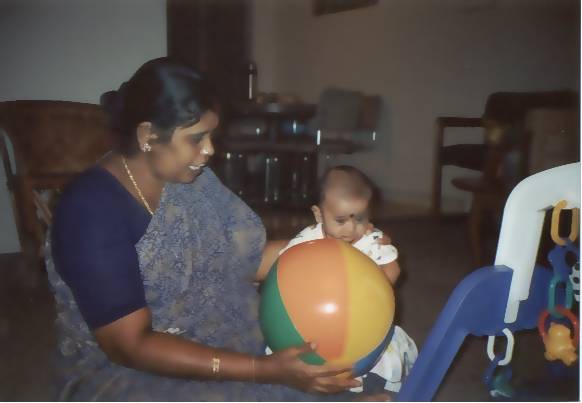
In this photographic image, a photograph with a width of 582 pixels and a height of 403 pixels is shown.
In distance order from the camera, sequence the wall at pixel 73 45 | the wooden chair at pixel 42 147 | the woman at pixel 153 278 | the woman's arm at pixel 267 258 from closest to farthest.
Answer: the woman at pixel 153 278 → the woman's arm at pixel 267 258 → the wall at pixel 73 45 → the wooden chair at pixel 42 147

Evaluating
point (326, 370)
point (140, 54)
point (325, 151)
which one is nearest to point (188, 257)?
point (326, 370)

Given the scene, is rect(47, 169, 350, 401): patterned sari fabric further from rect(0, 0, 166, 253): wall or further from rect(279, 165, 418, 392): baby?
rect(0, 0, 166, 253): wall

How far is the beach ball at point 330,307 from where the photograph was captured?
0.99 metres

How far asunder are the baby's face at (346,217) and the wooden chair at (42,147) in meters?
1.39

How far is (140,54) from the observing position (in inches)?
98.3

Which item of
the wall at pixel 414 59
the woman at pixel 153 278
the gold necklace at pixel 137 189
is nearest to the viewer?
the woman at pixel 153 278

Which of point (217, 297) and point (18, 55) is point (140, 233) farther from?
point (18, 55)

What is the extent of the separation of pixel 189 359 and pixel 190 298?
0.18 metres

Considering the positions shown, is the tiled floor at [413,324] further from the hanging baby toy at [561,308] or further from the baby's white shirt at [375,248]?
the baby's white shirt at [375,248]

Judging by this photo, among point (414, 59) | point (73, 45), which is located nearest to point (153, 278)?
point (73, 45)

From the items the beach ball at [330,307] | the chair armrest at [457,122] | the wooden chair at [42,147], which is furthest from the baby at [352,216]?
the chair armrest at [457,122]

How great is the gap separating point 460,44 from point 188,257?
3378mm

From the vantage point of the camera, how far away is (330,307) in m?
0.99

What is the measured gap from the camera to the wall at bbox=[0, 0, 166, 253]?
7.53 ft
